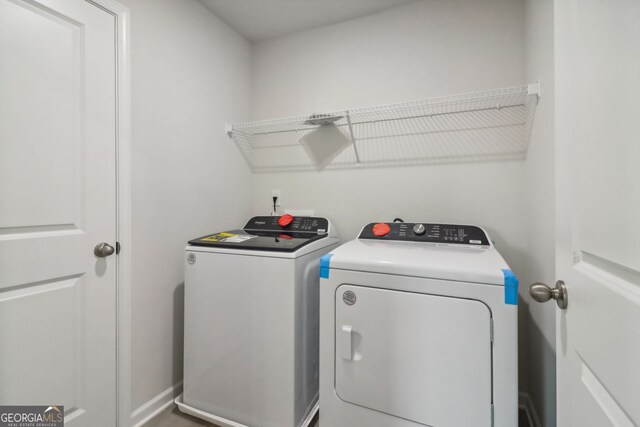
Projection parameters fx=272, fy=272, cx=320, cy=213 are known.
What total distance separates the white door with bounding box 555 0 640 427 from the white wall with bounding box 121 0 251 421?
1815 millimetres

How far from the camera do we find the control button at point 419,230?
1.62 m

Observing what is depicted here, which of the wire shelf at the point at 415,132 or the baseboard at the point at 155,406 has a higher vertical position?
the wire shelf at the point at 415,132

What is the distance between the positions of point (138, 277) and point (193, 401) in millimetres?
778

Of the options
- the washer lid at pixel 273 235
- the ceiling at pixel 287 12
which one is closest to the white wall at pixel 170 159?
the ceiling at pixel 287 12

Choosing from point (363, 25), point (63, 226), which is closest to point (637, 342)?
point (63, 226)

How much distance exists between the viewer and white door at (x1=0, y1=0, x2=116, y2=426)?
1.05m

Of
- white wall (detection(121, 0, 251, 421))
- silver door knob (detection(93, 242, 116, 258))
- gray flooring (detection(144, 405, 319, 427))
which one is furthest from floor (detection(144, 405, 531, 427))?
silver door knob (detection(93, 242, 116, 258))

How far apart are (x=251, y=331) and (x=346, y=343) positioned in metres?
0.53

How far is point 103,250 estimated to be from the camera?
4.38ft

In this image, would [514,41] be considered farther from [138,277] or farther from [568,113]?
[138,277]

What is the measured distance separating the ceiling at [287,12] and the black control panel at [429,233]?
1.56m

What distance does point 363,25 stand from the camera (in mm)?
2029

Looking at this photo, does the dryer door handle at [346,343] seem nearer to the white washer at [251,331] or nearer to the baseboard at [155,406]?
the white washer at [251,331]

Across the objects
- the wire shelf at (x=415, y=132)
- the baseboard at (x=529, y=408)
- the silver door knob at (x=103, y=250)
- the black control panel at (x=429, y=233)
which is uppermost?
the wire shelf at (x=415, y=132)
